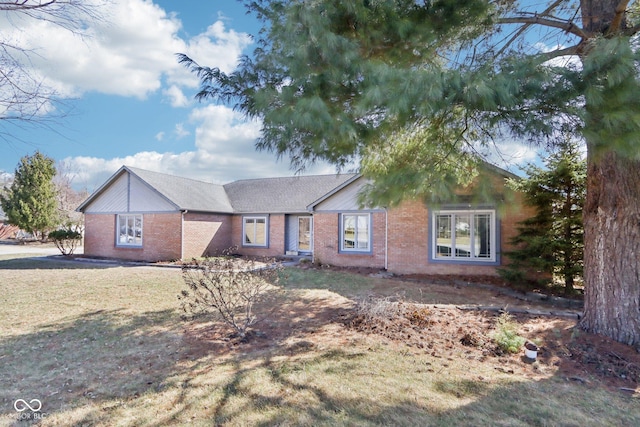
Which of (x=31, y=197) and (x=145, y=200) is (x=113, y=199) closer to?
(x=145, y=200)

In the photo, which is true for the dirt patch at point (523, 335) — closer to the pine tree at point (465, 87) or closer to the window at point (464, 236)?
the pine tree at point (465, 87)

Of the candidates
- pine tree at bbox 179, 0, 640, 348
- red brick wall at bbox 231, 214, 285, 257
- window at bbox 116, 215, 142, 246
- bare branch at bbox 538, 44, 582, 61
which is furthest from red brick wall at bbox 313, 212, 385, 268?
window at bbox 116, 215, 142, 246

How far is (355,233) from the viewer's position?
14.7m

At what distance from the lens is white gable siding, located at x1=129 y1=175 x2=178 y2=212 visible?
1702 centimetres

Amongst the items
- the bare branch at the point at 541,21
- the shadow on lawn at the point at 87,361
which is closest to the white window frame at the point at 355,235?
the shadow on lawn at the point at 87,361

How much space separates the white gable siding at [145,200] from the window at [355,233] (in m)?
8.23

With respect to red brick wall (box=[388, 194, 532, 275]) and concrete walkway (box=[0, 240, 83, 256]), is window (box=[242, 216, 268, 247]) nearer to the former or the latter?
red brick wall (box=[388, 194, 532, 275])

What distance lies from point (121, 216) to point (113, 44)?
14.7 metres

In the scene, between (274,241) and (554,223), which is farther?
(274,241)

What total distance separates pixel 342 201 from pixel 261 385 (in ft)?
36.3

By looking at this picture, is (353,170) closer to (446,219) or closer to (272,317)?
(272,317)

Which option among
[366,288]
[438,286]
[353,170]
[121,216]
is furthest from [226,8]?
[121,216]

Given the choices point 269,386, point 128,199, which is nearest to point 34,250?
point 128,199

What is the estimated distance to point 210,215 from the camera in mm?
18391
